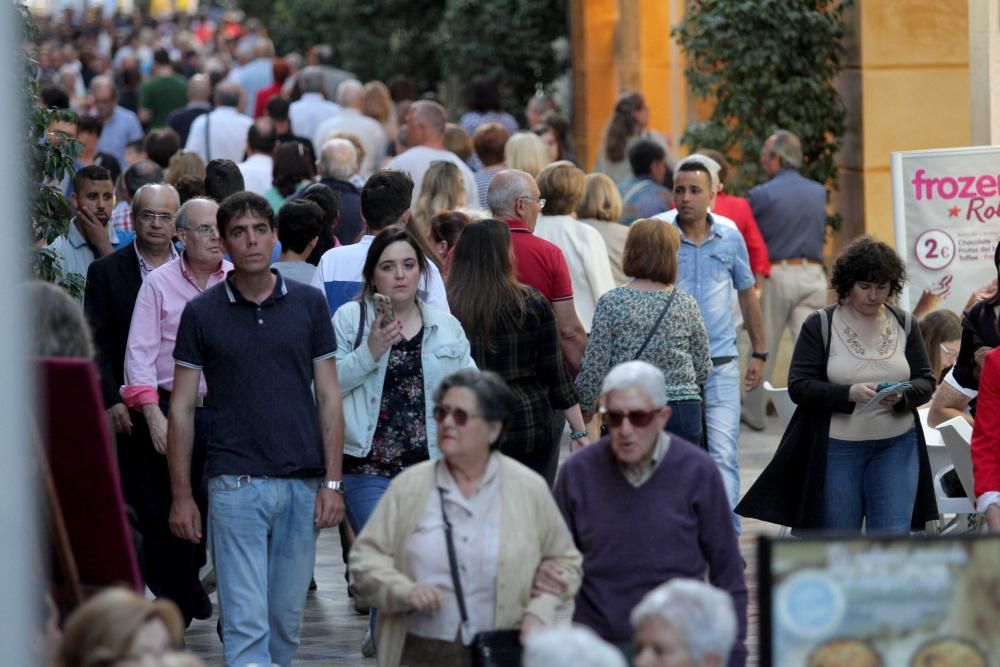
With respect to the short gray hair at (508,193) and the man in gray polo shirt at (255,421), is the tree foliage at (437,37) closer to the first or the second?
the short gray hair at (508,193)

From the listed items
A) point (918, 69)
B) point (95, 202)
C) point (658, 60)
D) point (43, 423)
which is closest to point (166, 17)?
point (658, 60)

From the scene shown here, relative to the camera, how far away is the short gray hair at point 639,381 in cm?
593

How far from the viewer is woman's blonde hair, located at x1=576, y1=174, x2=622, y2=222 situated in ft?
37.7

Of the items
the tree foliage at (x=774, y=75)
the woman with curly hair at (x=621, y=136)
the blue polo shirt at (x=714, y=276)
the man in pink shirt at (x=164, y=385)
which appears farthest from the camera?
the woman with curly hair at (x=621, y=136)

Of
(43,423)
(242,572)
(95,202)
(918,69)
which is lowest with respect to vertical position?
(242,572)

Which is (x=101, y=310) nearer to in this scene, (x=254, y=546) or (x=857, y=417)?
(x=254, y=546)

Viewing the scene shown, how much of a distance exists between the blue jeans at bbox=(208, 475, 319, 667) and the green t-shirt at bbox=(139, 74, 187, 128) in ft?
50.0

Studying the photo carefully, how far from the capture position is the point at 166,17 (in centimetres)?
7094

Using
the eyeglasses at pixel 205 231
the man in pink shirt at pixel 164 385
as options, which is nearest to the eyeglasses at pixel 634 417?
the man in pink shirt at pixel 164 385

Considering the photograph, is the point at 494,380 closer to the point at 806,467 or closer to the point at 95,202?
the point at 806,467

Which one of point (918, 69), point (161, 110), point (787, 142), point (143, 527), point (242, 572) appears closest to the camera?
point (242, 572)

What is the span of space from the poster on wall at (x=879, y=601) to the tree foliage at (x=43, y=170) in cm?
375

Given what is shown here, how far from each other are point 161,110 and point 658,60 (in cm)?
589

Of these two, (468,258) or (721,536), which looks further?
(468,258)
